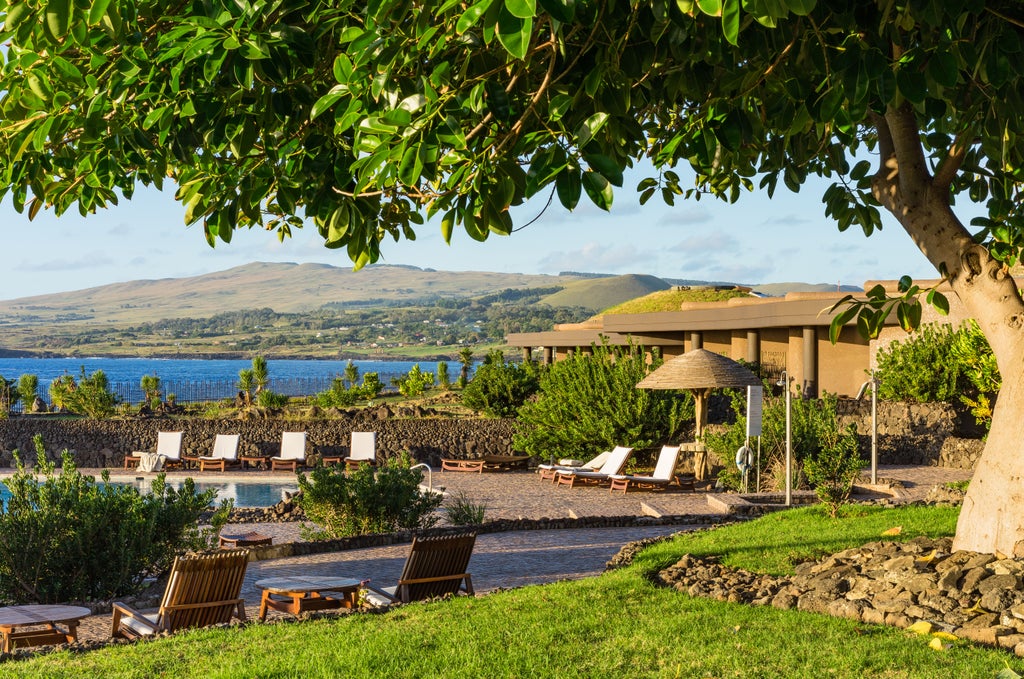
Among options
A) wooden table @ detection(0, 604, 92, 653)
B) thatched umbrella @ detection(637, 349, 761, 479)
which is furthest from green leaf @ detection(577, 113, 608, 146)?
thatched umbrella @ detection(637, 349, 761, 479)

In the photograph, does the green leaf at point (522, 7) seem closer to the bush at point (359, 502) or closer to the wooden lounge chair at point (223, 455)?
the bush at point (359, 502)

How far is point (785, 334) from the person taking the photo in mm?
29406

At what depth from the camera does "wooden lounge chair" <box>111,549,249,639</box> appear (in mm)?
7566

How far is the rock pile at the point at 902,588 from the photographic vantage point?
638cm

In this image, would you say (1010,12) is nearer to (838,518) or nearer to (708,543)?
(708,543)

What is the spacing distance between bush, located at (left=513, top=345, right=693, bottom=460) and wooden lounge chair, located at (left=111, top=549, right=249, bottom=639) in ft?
43.4

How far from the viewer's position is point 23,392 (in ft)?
122

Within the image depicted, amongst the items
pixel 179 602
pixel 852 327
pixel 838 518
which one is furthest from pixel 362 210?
pixel 852 327

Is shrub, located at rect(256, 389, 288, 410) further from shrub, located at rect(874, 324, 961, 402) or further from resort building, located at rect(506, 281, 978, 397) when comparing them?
shrub, located at rect(874, 324, 961, 402)

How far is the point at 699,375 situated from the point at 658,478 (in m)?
1.99

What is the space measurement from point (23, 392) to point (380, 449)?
755 inches

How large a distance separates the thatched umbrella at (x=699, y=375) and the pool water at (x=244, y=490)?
7358 mm

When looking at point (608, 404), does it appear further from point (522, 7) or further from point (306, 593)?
point (522, 7)

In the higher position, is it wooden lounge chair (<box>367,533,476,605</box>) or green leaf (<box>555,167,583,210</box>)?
green leaf (<box>555,167,583,210</box>)
